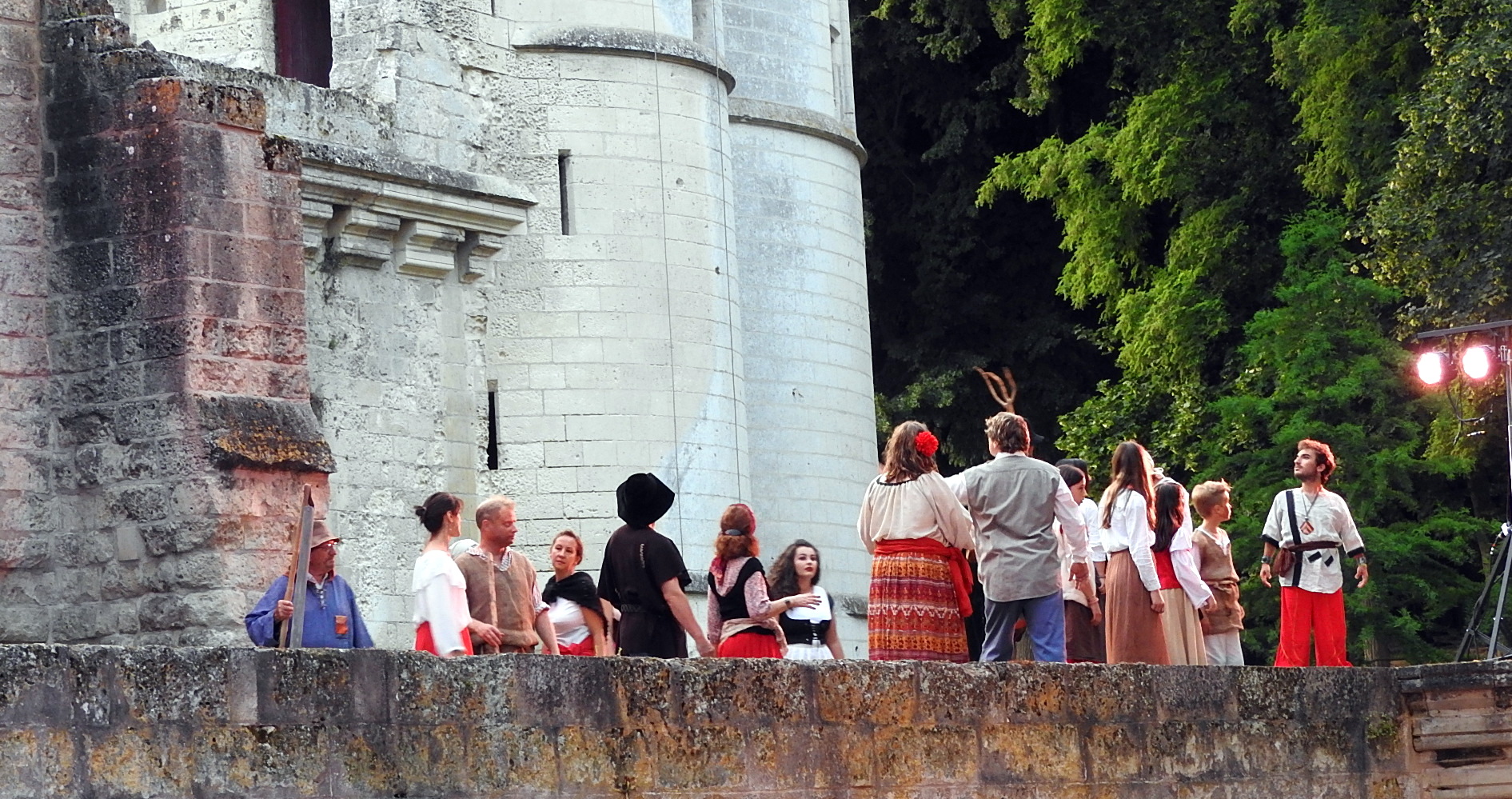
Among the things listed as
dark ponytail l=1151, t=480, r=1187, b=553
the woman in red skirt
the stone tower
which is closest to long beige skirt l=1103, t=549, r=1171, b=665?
dark ponytail l=1151, t=480, r=1187, b=553

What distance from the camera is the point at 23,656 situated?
746 centimetres

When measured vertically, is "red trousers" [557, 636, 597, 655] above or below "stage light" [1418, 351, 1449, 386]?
below

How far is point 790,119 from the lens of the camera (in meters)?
22.9

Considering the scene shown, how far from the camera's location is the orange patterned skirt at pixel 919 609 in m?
11.8

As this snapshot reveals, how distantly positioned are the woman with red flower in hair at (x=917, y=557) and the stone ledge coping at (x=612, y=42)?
8414mm

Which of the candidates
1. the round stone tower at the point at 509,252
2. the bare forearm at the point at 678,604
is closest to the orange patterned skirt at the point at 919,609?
the bare forearm at the point at 678,604

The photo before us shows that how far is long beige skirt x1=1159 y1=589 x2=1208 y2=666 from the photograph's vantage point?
508 inches

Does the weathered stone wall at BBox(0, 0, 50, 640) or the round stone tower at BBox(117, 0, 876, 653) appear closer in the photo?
the weathered stone wall at BBox(0, 0, 50, 640)

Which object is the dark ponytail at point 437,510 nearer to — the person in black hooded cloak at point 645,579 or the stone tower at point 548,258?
the person in black hooded cloak at point 645,579

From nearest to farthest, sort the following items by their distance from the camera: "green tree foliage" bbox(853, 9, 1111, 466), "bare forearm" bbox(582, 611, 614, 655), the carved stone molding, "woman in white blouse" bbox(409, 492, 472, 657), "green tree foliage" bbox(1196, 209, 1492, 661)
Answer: "woman in white blouse" bbox(409, 492, 472, 657), "bare forearm" bbox(582, 611, 614, 655), the carved stone molding, "green tree foliage" bbox(1196, 209, 1492, 661), "green tree foliage" bbox(853, 9, 1111, 466)

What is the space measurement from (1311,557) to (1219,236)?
13061 millimetres

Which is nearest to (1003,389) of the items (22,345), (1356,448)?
(22,345)

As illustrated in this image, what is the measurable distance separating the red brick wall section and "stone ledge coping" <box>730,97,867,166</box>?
31.4 ft

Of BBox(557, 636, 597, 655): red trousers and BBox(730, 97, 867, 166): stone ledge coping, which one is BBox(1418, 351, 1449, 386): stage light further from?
BBox(730, 97, 867, 166): stone ledge coping
